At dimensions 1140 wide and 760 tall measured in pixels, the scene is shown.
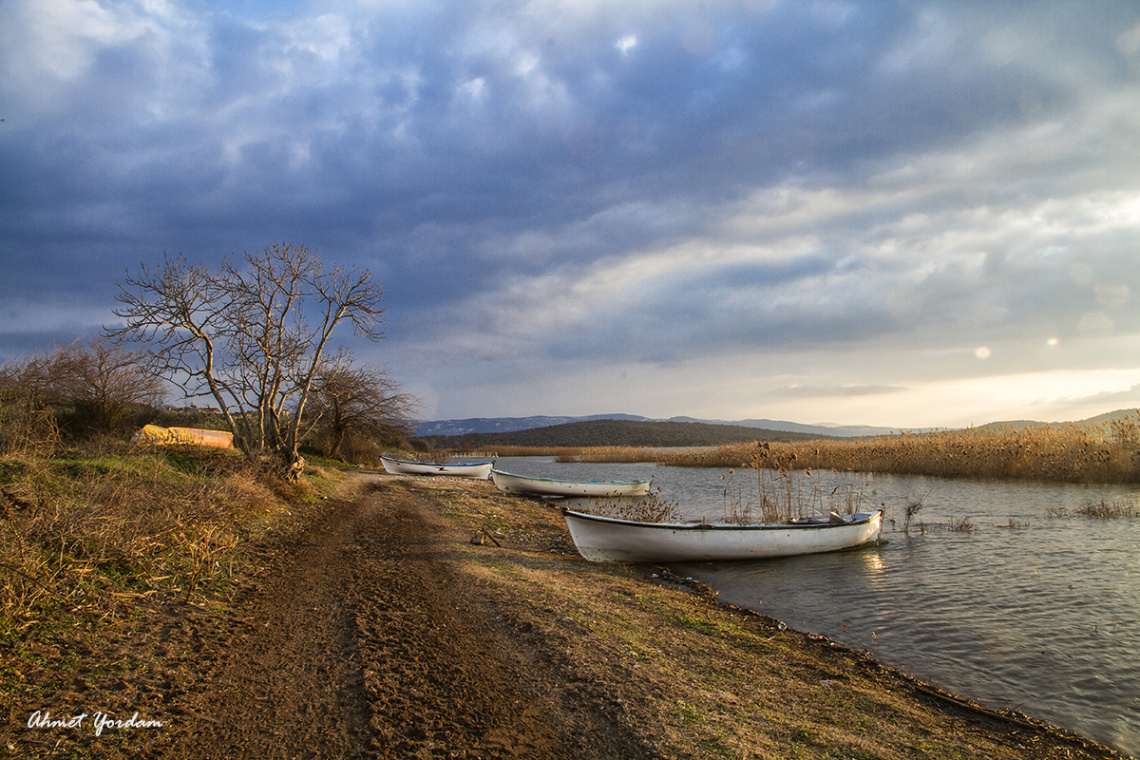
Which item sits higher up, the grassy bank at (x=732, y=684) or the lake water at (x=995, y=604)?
the grassy bank at (x=732, y=684)

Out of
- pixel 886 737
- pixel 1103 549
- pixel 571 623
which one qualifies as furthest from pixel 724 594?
pixel 1103 549

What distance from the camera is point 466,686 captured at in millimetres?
4953

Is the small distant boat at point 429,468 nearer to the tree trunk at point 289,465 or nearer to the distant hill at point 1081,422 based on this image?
the tree trunk at point 289,465

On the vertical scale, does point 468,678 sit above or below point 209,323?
below

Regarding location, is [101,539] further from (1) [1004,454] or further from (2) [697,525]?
(1) [1004,454]

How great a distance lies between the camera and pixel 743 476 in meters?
34.1

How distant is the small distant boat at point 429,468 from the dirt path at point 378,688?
23875 millimetres

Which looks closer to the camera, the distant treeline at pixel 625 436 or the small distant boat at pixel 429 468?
the small distant boat at pixel 429 468

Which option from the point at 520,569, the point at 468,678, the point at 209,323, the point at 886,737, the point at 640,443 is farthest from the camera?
the point at 640,443

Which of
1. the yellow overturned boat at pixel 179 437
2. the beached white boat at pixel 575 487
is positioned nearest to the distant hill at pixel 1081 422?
the beached white boat at pixel 575 487

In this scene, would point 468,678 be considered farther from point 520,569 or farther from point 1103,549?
point 1103,549

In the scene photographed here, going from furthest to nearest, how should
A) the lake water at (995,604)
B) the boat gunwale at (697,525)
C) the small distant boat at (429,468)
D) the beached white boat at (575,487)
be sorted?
the small distant boat at (429,468) < the beached white boat at (575,487) < the boat gunwale at (697,525) < the lake water at (995,604)

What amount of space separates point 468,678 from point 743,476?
31.3 meters

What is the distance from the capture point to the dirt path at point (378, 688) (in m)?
3.98
